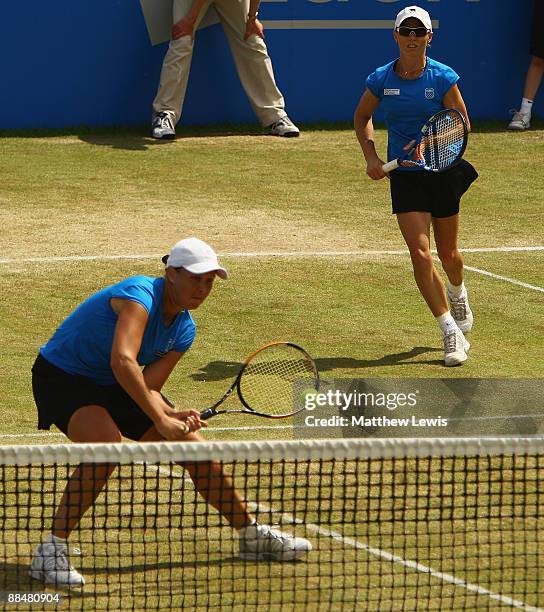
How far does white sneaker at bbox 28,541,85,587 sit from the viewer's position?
5918mm

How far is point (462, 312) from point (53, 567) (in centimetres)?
478

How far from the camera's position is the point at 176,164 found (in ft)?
51.7

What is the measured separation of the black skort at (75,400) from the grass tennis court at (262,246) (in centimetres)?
128

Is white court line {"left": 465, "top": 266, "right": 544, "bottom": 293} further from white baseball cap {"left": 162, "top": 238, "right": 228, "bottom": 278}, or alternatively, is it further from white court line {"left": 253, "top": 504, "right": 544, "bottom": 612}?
white baseball cap {"left": 162, "top": 238, "right": 228, "bottom": 278}

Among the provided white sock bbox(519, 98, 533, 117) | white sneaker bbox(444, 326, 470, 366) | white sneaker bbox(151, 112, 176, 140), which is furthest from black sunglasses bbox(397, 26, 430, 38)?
white sock bbox(519, 98, 533, 117)

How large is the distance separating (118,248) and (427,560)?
699cm

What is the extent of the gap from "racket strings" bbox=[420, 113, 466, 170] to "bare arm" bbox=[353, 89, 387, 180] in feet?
1.08

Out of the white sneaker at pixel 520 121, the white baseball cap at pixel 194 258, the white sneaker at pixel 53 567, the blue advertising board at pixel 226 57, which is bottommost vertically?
the white sneaker at pixel 520 121

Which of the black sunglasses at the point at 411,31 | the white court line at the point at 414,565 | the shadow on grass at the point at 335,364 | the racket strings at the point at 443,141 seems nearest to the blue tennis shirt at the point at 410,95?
the racket strings at the point at 443,141

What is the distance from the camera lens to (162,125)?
16266 mm

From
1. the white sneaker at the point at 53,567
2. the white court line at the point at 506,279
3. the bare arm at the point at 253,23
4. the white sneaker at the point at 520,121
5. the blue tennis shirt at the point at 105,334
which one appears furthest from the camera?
the white sneaker at the point at 520,121

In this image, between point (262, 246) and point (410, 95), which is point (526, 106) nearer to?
point (262, 246)

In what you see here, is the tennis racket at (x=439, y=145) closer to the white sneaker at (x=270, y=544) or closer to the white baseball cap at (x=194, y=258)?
the white baseball cap at (x=194, y=258)

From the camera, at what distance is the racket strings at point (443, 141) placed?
916cm
